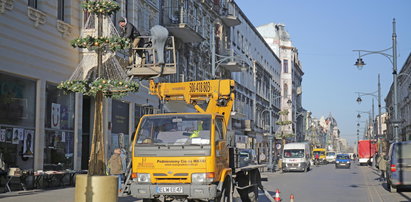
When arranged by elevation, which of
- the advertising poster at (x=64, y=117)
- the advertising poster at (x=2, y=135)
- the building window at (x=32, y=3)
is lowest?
the advertising poster at (x=2, y=135)

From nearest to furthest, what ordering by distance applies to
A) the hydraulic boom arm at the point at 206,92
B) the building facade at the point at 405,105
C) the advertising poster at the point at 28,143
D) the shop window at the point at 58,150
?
the hydraulic boom arm at the point at 206,92
the advertising poster at the point at 28,143
the shop window at the point at 58,150
the building facade at the point at 405,105

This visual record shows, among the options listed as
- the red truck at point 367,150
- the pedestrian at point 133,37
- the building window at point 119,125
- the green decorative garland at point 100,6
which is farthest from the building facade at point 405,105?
A: the green decorative garland at point 100,6

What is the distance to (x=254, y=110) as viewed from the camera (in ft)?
210

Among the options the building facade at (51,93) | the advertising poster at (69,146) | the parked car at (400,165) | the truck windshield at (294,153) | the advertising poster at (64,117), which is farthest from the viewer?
the truck windshield at (294,153)

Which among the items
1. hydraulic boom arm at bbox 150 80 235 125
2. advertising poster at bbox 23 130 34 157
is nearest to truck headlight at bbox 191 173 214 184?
hydraulic boom arm at bbox 150 80 235 125

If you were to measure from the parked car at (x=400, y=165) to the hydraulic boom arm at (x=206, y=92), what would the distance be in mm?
8181

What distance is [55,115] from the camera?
21.7 metres

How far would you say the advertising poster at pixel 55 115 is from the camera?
21.5 m

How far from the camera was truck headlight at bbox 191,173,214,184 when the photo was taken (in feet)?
39.4

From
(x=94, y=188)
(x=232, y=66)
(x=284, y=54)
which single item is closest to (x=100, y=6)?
(x=94, y=188)

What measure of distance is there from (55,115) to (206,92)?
8682 millimetres

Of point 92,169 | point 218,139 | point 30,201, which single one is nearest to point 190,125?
point 218,139

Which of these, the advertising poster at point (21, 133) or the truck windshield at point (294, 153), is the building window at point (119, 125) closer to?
the advertising poster at point (21, 133)

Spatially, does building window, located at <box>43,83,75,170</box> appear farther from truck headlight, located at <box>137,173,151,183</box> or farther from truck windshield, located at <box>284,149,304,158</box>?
truck windshield, located at <box>284,149,304,158</box>
